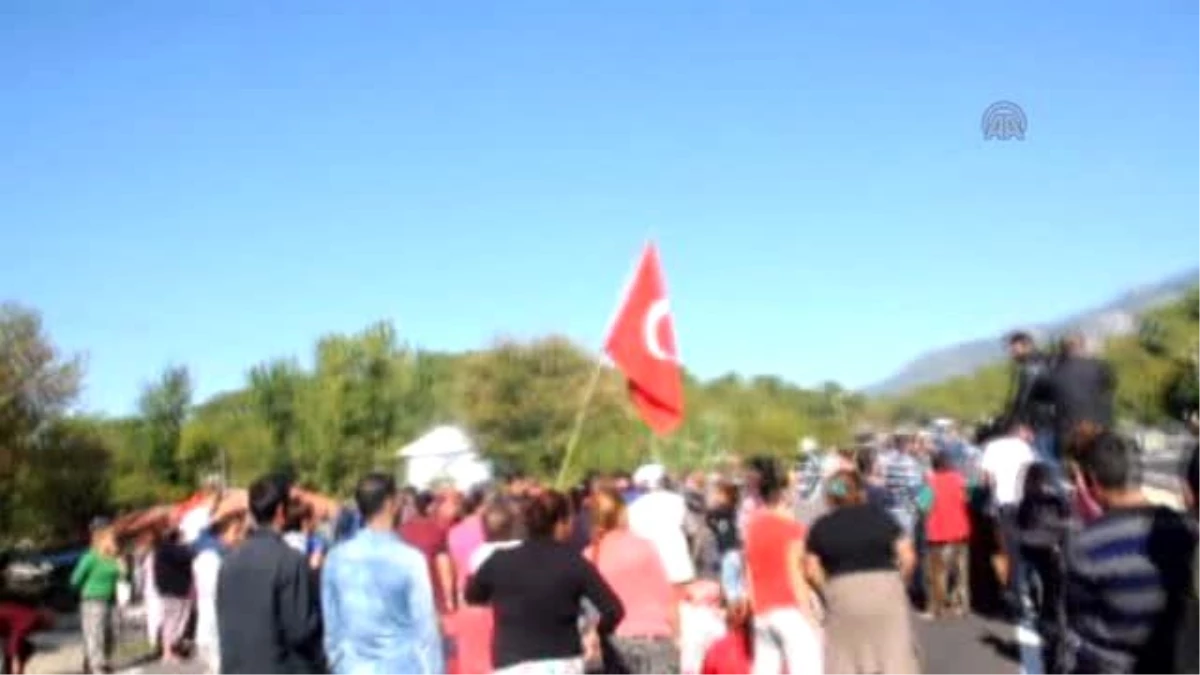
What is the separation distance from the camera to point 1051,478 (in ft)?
31.9

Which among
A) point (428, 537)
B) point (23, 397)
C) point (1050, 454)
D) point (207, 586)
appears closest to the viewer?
point (1050, 454)

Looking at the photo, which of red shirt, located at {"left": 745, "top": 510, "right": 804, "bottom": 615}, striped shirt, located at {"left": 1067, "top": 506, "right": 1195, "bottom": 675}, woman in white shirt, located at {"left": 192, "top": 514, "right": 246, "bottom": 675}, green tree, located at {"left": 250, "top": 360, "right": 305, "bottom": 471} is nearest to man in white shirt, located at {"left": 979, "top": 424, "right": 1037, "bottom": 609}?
red shirt, located at {"left": 745, "top": 510, "right": 804, "bottom": 615}

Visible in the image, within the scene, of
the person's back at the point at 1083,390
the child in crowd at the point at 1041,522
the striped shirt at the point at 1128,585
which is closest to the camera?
the striped shirt at the point at 1128,585

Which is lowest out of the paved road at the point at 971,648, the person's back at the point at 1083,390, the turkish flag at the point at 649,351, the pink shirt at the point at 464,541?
the paved road at the point at 971,648

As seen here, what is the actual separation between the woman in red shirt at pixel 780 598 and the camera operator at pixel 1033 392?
333 cm

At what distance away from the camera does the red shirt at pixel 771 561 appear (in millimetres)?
7828

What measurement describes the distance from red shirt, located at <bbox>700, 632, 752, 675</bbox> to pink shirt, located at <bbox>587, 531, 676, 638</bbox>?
51 cm

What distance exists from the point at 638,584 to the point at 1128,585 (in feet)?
12.6

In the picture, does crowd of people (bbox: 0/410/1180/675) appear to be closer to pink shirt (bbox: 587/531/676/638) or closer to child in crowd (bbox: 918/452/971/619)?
pink shirt (bbox: 587/531/676/638)

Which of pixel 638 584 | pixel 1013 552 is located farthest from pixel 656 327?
pixel 638 584

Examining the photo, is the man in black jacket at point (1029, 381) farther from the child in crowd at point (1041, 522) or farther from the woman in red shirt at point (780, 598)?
the woman in red shirt at point (780, 598)

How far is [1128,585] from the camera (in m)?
4.67

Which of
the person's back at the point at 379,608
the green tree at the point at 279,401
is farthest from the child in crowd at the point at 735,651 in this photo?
the green tree at the point at 279,401

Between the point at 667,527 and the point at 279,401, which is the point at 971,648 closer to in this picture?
the point at 667,527
